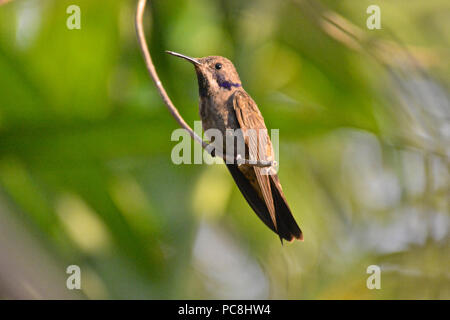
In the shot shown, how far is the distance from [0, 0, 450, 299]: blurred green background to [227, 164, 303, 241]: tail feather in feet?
1.02

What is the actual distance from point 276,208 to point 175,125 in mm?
648

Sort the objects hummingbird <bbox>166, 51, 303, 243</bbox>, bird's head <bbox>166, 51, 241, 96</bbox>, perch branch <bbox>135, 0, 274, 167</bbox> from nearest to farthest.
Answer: perch branch <bbox>135, 0, 274, 167</bbox>, hummingbird <bbox>166, 51, 303, 243</bbox>, bird's head <bbox>166, 51, 241, 96</bbox>

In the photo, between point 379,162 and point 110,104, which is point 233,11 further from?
point 379,162

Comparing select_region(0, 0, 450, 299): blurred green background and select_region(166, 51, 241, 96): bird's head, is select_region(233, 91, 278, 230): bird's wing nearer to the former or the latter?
select_region(166, 51, 241, 96): bird's head

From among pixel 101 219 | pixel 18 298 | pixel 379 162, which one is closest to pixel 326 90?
pixel 379 162

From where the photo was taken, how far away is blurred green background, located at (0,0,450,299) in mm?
2289

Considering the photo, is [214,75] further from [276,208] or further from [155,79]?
[155,79]

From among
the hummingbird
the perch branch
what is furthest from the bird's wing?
the perch branch

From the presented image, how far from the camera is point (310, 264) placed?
3033 mm

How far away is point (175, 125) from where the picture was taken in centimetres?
229

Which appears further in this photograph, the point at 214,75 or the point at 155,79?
the point at 214,75

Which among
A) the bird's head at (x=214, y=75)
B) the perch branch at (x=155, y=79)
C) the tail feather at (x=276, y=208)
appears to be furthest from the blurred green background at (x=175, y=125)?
the perch branch at (x=155, y=79)

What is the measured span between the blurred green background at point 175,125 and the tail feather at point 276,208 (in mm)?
312

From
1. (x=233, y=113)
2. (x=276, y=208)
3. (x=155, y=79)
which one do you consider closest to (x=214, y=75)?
(x=233, y=113)
